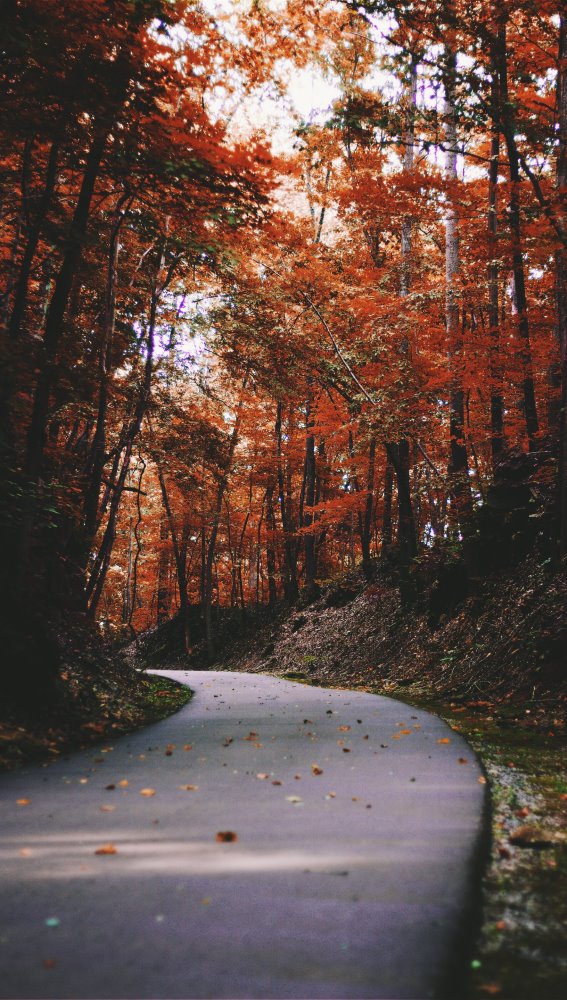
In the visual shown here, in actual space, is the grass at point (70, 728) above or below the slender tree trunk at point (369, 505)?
below

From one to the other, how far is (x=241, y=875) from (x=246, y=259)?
11118mm

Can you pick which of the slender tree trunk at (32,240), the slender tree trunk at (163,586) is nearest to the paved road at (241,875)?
the slender tree trunk at (32,240)

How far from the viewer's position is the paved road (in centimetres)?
172

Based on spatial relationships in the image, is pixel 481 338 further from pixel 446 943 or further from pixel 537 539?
pixel 446 943

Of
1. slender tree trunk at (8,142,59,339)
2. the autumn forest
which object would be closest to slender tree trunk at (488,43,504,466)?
the autumn forest

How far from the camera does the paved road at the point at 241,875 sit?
172 cm

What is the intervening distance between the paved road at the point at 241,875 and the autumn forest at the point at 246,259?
8.09 ft

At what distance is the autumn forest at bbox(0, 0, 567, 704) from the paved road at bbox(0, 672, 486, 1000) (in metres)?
2.47

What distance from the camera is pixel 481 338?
390 inches

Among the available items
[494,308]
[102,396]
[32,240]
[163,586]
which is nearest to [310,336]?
[494,308]

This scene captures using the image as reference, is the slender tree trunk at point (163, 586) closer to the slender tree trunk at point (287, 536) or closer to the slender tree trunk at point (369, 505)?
the slender tree trunk at point (287, 536)

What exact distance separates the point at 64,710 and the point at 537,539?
741 cm

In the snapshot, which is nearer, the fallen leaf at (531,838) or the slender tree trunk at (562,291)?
the fallen leaf at (531,838)

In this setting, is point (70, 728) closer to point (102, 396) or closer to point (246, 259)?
point (102, 396)
